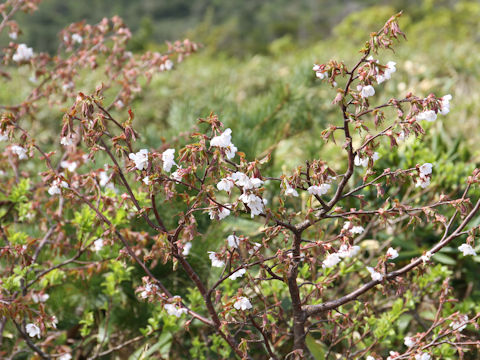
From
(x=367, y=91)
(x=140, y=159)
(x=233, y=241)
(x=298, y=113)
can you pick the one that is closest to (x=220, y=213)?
(x=233, y=241)

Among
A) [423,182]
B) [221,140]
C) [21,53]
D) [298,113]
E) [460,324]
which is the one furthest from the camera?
[298,113]

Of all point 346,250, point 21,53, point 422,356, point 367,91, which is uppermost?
point 21,53

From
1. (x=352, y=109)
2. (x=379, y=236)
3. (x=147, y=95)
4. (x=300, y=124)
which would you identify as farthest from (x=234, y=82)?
(x=379, y=236)

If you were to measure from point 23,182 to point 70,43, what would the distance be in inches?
34.4

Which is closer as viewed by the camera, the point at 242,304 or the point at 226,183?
the point at 226,183

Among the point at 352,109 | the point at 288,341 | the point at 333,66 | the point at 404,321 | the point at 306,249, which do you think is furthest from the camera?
the point at 352,109

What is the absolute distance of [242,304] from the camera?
1204 millimetres

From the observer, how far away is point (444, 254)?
2.20m

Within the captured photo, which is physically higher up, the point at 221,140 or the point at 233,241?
the point at 221,140

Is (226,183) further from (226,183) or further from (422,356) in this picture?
(422,356)

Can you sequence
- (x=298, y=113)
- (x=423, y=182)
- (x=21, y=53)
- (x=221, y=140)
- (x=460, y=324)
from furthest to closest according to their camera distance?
(x=298, y=113), (x=21, y=53), (x=460, y=324), (x=423, y=182), (x=221, y=140)

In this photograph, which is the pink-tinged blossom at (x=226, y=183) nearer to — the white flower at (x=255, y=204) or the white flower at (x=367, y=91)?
the white flower at (x=255, y=204)

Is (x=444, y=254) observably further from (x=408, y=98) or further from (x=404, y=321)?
(x=408, y=98)

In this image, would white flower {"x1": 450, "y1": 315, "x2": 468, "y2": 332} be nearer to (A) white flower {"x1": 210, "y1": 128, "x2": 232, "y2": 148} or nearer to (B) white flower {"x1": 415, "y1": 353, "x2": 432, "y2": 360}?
(B) white flower {"x1": 415, "y1": 353, "x2": 432, "y2": 360}
